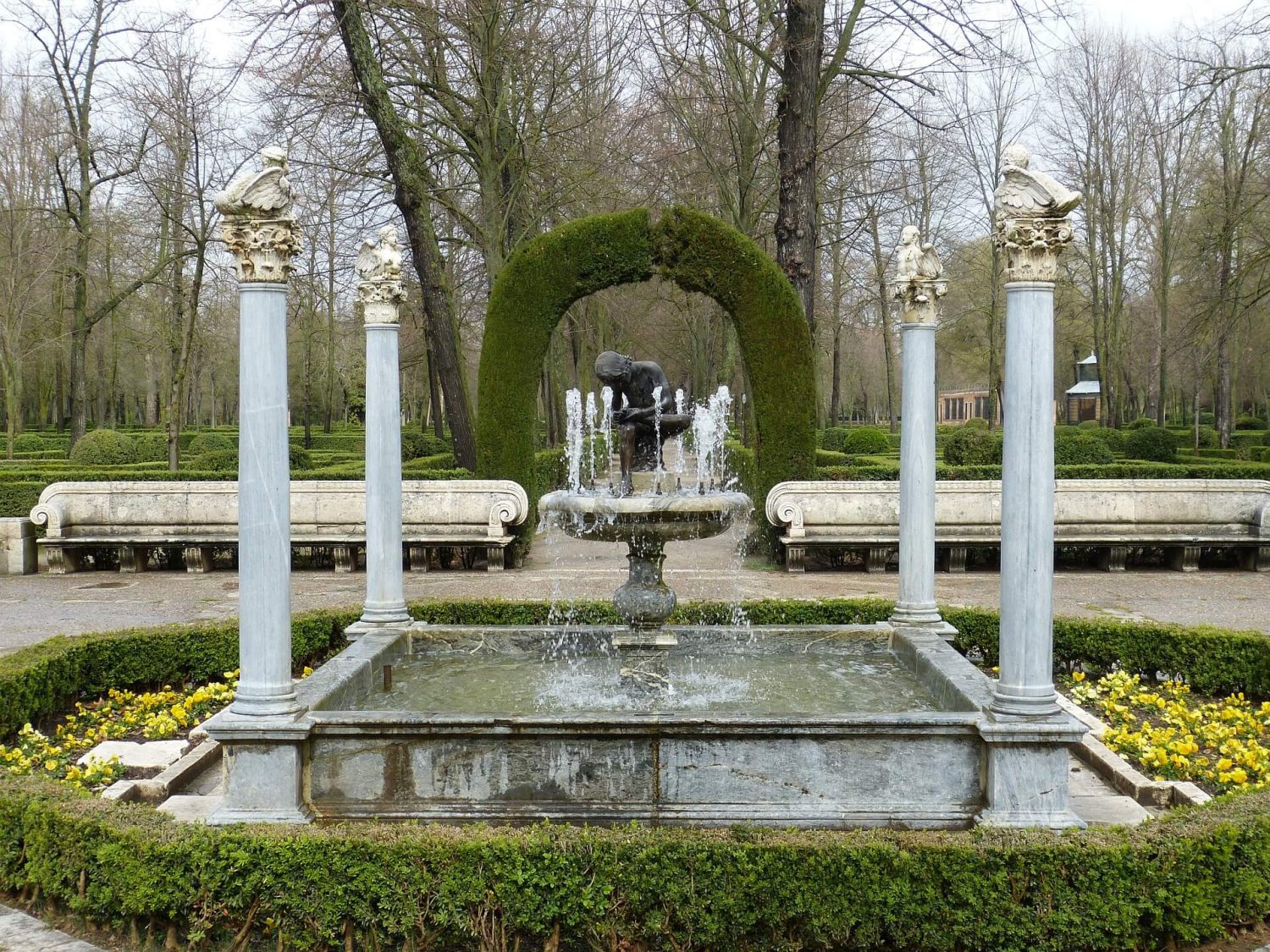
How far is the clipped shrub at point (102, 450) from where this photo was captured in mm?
22047

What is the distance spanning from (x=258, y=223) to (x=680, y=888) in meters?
3.81

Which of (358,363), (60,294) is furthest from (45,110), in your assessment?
(358,363)

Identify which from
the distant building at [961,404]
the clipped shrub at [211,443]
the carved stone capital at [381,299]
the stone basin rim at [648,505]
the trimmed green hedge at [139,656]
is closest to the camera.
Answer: the stone basin rim at [648,505]

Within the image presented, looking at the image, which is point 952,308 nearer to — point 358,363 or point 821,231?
point 821,231

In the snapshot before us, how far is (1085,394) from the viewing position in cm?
5547

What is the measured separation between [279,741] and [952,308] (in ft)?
135

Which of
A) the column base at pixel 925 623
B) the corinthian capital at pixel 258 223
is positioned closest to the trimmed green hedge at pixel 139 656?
the corinthian capital at pixel 258 223

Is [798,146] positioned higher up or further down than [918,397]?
higher up

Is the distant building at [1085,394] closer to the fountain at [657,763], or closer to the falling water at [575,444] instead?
the falling water at [575,444]

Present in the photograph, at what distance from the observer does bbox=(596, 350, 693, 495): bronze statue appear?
643 cm

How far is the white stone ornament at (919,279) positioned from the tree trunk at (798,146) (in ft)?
23.9

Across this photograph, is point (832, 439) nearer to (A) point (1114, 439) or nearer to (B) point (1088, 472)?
(A) point (1114, 439)

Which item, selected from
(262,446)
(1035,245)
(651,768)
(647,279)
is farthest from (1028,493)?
(647,279)

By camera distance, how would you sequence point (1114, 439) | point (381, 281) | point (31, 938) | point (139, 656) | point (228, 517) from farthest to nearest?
point (1114, 439) → point (228, 517) → point (139, 656) → point (381, 281) → point (31, 938)
